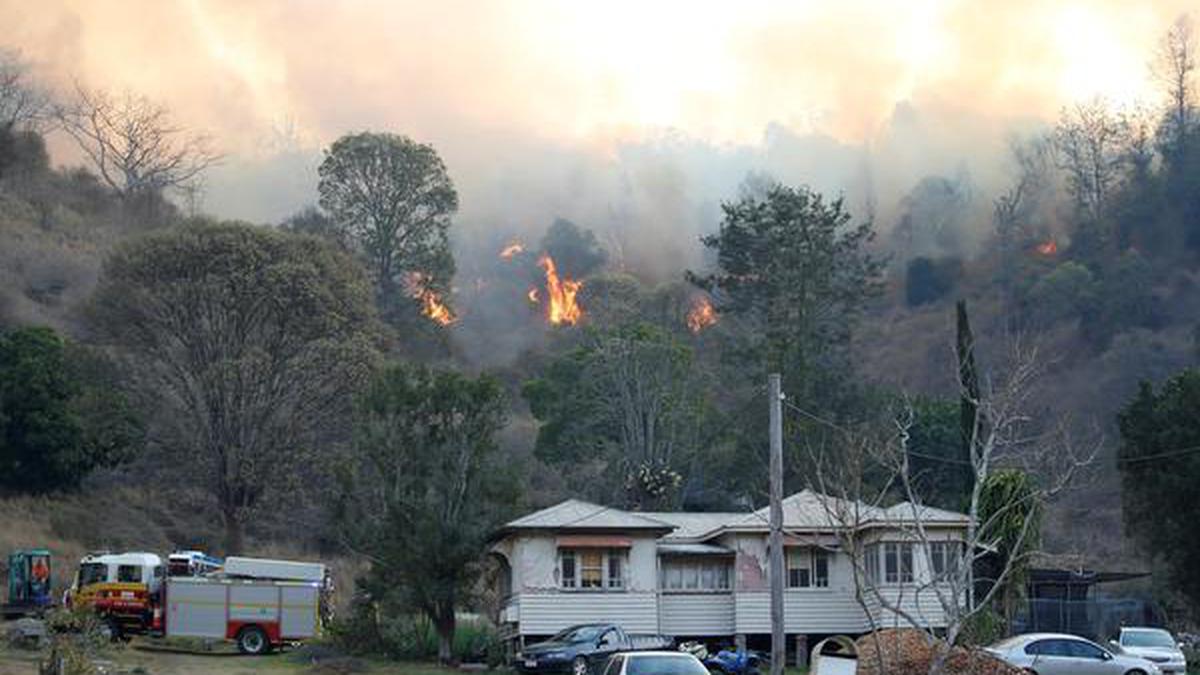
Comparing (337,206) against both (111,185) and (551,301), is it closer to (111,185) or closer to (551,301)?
(111,185)

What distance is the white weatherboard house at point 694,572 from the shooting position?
53.7 meters

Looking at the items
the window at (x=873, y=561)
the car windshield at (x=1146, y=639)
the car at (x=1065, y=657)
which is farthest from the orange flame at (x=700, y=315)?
the car at (x=1065, y=657)

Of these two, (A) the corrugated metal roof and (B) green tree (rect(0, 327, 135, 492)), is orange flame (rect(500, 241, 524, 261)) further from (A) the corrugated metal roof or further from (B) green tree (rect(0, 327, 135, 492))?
(A) the corrugated metal roof

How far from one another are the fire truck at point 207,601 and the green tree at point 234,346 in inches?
656

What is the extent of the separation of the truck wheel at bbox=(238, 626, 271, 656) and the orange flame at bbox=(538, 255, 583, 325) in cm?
7073

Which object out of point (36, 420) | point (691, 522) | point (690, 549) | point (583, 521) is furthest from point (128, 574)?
point (691, 522)

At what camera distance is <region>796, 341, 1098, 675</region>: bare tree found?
1034 inches

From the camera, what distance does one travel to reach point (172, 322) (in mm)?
74125

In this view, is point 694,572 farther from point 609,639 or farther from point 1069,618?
point 1069,618

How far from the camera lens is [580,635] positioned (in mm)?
48469

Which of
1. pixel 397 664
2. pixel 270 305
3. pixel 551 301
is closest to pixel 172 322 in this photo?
pixel 270 305

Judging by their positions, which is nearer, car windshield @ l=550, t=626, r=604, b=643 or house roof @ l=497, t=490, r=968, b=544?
car windshield @ l=550, t=626, r=604, b=643

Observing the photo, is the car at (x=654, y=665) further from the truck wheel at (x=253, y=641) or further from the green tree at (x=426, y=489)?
the truck wheel at (x=253, y=641)

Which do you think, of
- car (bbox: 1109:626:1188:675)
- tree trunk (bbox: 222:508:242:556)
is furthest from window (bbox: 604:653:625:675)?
tree trunk (bbox: 222:508:242:556)
